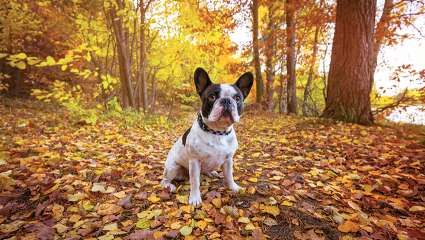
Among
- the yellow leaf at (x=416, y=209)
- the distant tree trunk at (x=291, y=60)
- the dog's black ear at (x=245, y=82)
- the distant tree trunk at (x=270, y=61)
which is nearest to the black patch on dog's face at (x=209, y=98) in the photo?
the dog's black ear at (x=245, y=82)

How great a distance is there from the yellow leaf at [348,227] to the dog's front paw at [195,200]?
141cm

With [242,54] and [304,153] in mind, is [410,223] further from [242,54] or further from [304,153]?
[242,54]

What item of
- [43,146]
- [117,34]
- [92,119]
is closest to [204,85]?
[43,146]

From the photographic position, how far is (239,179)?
3695mm

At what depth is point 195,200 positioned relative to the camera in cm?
290

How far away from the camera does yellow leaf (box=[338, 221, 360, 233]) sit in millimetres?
2414

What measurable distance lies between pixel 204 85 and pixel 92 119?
5.49 meters

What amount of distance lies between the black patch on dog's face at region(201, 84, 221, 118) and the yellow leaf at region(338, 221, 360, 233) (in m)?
1.66

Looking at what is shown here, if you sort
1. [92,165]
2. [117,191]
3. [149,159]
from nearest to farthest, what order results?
[117,191]
[92,165]
[149,159]

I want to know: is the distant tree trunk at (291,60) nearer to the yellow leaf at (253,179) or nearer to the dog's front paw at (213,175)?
the yellow leaf at (253,179)

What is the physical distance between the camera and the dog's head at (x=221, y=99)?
2646 mm

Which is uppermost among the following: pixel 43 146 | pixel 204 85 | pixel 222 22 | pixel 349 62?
pixel 222 22

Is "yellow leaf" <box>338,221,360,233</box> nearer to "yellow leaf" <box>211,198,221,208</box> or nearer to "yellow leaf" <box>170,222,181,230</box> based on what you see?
"yellow leaf" <box>211,198,221,208</box>

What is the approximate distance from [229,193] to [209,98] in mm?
1179
